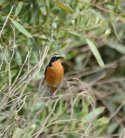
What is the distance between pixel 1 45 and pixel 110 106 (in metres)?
2.74

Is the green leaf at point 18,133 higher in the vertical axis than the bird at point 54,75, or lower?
higher

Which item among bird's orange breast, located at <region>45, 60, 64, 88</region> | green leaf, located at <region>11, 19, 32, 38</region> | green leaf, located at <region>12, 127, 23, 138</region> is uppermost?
green leaf, located at <region>11, 19, 32, 38</region>

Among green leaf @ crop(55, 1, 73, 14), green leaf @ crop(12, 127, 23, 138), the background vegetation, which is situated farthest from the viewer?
green leaf @ crop(55, 1, 73, 14)

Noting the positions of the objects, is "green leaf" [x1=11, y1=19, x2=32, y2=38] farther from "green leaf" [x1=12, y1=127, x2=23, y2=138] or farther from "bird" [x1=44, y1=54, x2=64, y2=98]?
"green leaf" [x1=12, y1=127, x2=23, y2=138]

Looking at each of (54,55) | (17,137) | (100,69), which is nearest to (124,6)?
(100,69)

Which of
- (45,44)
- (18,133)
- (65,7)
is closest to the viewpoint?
(18,133)

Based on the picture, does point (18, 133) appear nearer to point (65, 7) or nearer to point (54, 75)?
point (54, 75)

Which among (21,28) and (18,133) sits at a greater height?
(21,28)

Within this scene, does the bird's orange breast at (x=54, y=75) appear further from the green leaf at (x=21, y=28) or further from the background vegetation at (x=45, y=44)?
the green leaf at (x=21, y=28)

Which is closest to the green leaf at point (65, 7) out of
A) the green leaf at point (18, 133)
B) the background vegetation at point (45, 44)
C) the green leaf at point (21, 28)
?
the background vegetation at point (45, 44)

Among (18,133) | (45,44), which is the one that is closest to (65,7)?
(45,44)

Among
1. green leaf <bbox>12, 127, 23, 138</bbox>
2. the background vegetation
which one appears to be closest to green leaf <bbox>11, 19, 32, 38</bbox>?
the background vegetation

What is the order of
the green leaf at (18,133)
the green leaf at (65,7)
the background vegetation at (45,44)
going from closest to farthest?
the green leaf at (18,133) → the background vegetation at (45,44) → the green leaf at (65,7)

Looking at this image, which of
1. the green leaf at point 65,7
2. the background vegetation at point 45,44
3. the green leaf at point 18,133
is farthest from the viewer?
the green leaf at point 65,7
